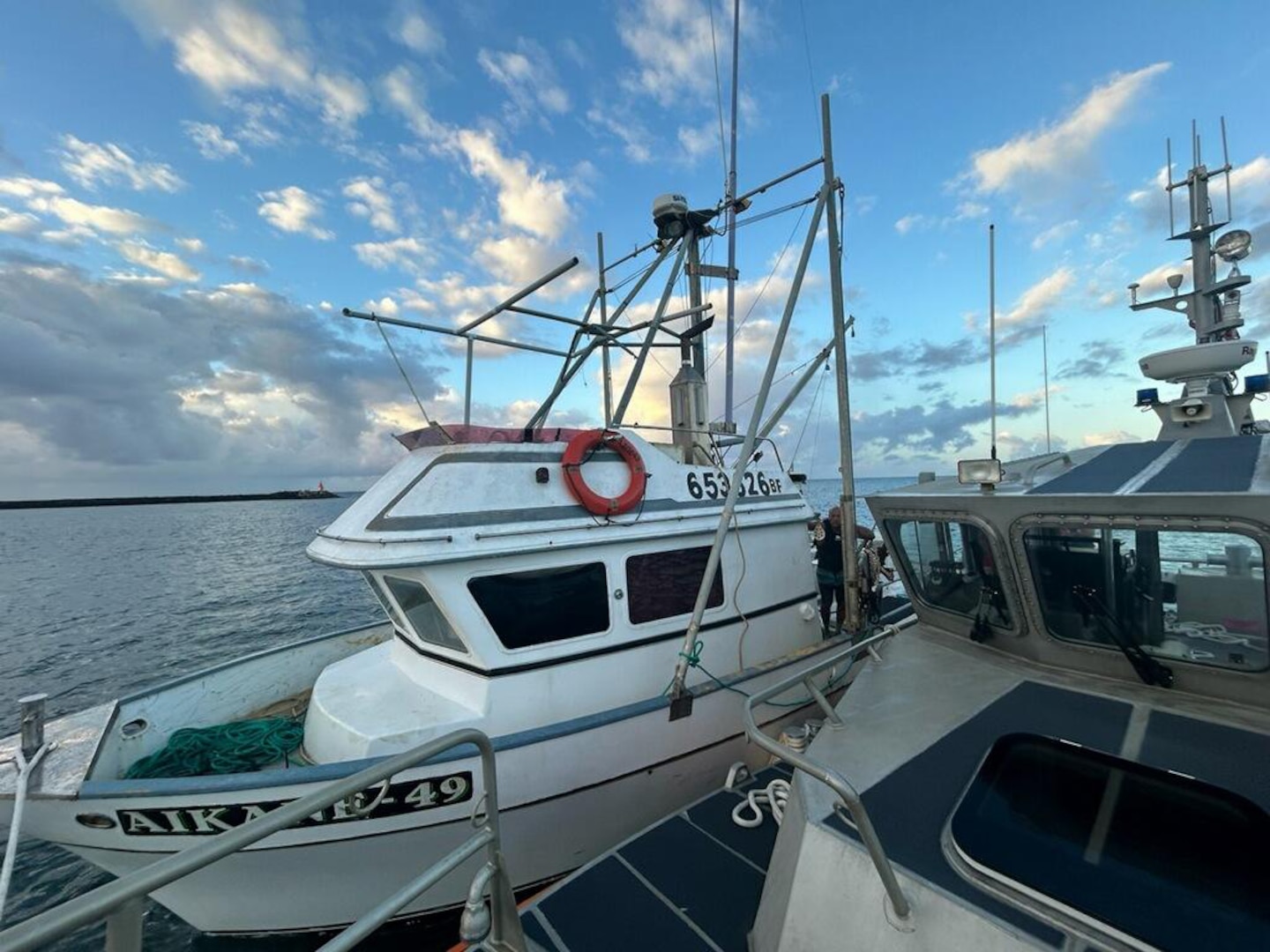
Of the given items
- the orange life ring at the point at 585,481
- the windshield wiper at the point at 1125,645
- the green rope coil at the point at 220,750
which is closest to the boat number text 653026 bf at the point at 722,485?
the orange life ring at the point at 585,481

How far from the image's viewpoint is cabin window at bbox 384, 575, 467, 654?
5031 millimetres

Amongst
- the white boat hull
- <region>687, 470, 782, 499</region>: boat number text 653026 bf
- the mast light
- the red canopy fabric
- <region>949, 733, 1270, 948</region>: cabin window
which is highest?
the mast light

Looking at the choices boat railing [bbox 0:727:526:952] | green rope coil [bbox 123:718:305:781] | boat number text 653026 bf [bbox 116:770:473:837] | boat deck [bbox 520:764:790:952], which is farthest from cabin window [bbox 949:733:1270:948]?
green rope coil [bbox 123:718:305:781]

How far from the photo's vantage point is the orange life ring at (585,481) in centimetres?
529

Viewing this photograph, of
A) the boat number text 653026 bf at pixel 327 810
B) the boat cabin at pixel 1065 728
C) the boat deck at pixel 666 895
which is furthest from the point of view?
the boat number text 653026 bf at pixel 327 810

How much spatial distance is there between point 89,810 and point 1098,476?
7.15 metres

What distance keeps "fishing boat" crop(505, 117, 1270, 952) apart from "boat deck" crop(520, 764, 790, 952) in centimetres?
1

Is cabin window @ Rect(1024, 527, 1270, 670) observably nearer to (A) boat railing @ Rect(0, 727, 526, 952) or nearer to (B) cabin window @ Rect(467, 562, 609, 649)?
(B) cabin window @ Rect(467, 562, 609, 649)

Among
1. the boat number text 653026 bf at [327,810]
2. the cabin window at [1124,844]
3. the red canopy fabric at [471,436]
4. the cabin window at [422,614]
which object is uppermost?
A: the red canopy fabric at [471,436]

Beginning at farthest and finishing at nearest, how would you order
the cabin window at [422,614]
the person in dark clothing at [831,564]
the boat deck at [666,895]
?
1. the person in dark clothing at [831,564]
2. the cabin window at [422,614]
3. the boat deck at [666,895]

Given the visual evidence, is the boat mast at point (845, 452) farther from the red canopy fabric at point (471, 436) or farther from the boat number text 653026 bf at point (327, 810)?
the boat number text 653026 bf at point (327, 810)

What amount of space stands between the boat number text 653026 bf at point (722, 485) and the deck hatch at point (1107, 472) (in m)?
2.70

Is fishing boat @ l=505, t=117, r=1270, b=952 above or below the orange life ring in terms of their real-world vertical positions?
below

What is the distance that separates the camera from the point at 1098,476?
→ 12.3 ft
